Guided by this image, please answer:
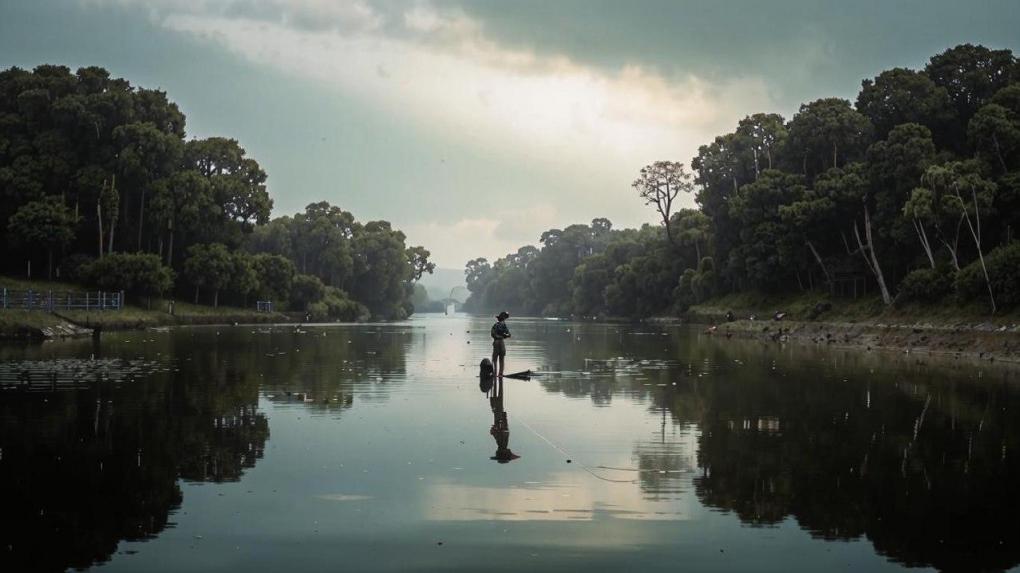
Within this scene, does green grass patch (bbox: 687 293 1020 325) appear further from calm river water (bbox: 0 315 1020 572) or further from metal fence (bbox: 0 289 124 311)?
metal fence (bbox: 0 289 124 311)

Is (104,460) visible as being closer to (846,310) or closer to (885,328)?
(885,328)

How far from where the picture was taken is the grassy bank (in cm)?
5297

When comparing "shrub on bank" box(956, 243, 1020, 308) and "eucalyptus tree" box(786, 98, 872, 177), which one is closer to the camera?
"shrub on bank" box(956, 243, 1020, 308)

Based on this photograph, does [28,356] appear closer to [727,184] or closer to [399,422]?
[399,422]

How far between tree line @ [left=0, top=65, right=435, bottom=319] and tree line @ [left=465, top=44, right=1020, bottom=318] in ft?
170

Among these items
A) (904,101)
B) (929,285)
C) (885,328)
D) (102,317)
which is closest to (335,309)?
(102,317)

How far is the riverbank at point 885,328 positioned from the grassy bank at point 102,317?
1834 inches

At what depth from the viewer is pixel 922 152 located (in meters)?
63.3

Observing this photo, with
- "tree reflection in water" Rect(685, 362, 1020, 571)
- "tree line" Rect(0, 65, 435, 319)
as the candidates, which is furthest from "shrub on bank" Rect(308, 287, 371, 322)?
"tree reflection in water" Rect(685, 362, 1020, 571)

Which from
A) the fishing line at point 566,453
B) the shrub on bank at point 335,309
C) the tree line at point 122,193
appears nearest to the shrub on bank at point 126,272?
the tree line at point 122,193

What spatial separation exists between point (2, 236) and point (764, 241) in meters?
70.2

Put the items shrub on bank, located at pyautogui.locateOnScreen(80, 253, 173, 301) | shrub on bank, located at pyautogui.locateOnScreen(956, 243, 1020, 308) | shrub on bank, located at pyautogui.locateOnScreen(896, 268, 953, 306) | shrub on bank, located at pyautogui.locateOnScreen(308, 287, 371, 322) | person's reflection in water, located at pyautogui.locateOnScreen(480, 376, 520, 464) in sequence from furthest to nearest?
shrub on bank, located at pyautogui.locateOnScreen(308, 287, 371, 322)
shrub on bank, located at pyautogui.locateOnScreen(80, 253, 173, 301)
shrub on bank, located at pyautogui.locateOnScreen(896, 268, 953, 306)
shrub on bank, located at pyautogui.locateOnScreen(956, 243, 1020, 308)
person's reflection in water, located at pyautogui.locateOnScreen(480, 376, 520, 464)

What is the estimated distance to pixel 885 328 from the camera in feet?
181

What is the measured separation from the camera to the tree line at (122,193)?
82.9m
